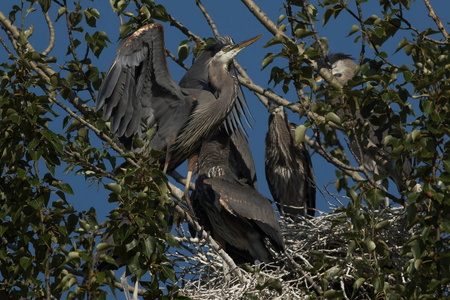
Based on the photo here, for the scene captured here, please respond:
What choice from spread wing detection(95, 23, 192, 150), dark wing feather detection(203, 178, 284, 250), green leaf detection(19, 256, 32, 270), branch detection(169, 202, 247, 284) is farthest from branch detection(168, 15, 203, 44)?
green leaf detection(19, 256, 32, 270)

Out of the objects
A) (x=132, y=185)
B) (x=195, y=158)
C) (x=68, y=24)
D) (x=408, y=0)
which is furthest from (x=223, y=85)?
(x=132, y=185)

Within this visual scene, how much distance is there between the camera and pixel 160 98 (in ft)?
20.5

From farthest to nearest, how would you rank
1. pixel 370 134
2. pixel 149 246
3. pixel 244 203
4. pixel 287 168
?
pixel 370 134, pixel 287 168, pixel 244 203, pixel 149 246

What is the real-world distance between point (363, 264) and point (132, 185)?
126cm

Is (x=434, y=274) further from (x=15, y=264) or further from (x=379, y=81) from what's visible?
(x=15, y=264)

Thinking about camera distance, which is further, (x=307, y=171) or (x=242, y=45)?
(x=307, y=171)

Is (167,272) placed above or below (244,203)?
below

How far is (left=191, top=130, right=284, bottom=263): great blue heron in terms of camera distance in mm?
6270

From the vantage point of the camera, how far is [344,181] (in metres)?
6.50

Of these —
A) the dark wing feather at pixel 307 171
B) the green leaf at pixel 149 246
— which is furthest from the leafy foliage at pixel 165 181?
the dark wing feather at pixel 307 171

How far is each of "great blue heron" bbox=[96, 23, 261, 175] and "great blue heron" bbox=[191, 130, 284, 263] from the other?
0.37 m

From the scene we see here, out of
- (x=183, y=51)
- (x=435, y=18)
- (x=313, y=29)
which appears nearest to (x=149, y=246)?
(x=313, y=29)

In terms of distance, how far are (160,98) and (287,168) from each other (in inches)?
78.9

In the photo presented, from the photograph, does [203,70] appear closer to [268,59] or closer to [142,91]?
[142,91]
